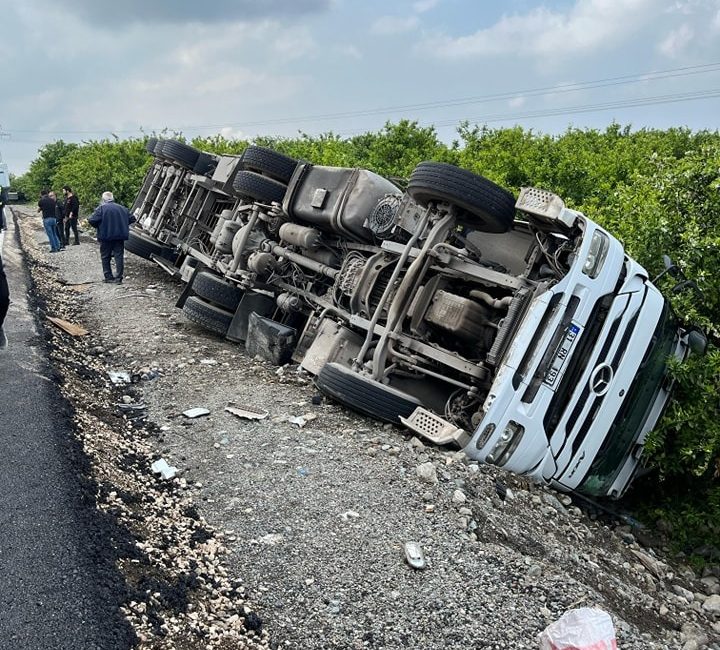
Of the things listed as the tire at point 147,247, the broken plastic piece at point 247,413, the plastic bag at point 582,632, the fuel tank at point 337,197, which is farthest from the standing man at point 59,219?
the plastic bag at point 582,632

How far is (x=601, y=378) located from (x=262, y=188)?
4.15 m

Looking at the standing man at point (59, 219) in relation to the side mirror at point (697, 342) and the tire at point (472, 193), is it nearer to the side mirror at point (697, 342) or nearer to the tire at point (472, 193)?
the tire at point (472, 193)

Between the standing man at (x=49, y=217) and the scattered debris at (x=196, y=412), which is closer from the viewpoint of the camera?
the scattered debris at (x=196, y=412)

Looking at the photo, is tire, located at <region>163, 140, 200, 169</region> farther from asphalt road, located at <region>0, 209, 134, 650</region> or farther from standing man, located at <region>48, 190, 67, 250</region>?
asphalt road, located at <region>0, 209, 134, 650</region>

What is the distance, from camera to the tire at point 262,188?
7.33m

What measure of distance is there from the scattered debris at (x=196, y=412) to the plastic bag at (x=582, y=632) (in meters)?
3.04

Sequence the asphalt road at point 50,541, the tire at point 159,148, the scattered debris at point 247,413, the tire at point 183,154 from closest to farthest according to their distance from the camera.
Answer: the asphalt road at point 50,541
the scattered debris at point 247,413
the tire at point 183,154
the tire at point 159,148

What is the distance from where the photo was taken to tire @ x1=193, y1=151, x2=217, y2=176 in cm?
979

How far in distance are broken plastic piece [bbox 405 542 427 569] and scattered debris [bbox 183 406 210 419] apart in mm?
2180

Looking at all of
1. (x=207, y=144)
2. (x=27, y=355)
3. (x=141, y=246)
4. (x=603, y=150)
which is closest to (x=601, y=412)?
(x=27, y=355)

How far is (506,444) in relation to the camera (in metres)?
4.38

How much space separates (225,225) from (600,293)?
4540 mm

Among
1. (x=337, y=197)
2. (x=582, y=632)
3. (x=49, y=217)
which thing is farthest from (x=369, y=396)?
(x=49, y=217)

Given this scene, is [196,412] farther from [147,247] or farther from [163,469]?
[147,247]
